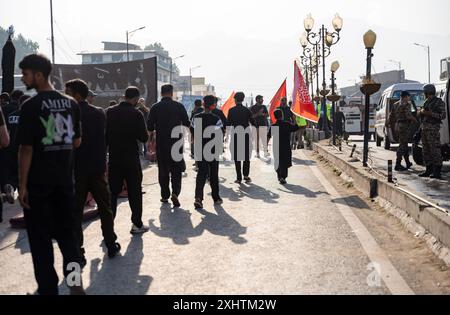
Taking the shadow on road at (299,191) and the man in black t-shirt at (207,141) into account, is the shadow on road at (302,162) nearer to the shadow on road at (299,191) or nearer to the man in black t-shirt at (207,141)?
the shadow on road at (299,191)

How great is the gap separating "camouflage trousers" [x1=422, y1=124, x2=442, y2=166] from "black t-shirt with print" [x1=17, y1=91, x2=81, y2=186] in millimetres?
8014

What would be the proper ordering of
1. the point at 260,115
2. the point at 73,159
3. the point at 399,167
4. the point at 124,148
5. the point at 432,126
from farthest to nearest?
1. the point at 260,115
2. the point at 399,167
3. the point at 432,126
4. the point at 124,148
5. the point at 73,159

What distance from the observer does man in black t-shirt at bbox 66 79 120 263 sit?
5542 millimetres

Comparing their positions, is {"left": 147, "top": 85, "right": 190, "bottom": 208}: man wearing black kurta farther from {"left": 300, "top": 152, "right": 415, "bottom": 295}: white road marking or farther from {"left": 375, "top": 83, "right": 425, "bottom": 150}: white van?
{"left": 375, "top": 83, "right": 425, "bottom": 150}: white van

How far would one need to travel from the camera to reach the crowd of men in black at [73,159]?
13.5ft

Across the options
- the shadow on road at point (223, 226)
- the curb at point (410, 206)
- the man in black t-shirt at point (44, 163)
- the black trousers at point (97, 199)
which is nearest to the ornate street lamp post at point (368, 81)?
the curb at point (410, 206)

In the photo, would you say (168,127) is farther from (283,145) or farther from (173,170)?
(283,145)

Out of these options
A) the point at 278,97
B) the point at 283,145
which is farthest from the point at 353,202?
the point at 278,97

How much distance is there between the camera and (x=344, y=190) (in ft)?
34.2

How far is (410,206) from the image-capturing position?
272 inches

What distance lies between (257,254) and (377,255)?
120 cm

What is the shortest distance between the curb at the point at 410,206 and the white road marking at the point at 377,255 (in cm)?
54
